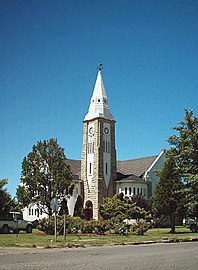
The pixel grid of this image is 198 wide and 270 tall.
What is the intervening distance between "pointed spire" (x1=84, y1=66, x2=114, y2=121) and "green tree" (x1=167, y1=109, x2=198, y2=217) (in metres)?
24.6

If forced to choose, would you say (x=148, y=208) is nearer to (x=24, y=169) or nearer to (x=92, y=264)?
(x=24, y=169)

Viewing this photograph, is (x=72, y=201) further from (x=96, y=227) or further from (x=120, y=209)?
(x=96, y=227)

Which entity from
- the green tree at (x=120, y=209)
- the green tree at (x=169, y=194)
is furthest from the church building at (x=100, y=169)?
the green tree at (x=169, y=194)

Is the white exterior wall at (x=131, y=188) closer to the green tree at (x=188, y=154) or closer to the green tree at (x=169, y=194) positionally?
the green tree at (x=169, y=194)

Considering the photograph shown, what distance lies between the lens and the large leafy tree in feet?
147

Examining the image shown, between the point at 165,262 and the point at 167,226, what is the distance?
43874 mm

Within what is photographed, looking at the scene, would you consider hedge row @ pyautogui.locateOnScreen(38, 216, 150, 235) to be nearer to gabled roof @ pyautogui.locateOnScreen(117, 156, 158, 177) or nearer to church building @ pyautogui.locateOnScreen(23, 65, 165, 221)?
church building @ pyautogui.locateOnScreen(23, 65, 165, 221)

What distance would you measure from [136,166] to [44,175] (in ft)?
72.8

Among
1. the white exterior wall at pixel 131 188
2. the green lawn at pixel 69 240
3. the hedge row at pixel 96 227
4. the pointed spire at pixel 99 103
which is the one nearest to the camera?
the green lawn at pixel 69 240

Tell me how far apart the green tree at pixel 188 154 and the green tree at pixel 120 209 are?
1068 centimetres

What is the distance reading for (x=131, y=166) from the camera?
64188 mm

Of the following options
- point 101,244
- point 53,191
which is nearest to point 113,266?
point 101,244

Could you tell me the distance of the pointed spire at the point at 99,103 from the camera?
5922 cm

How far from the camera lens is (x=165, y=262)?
12461 mm
